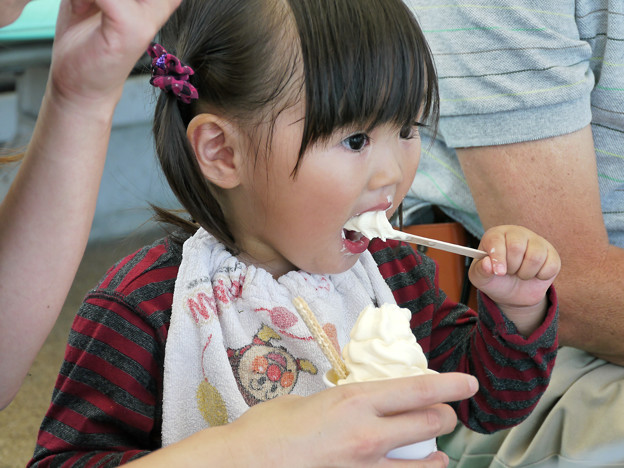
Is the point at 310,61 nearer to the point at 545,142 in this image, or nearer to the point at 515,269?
the point at 515,269

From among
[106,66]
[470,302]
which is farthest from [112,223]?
[106,66]

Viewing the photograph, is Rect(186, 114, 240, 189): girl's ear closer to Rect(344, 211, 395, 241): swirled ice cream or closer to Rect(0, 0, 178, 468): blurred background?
Rect(344, 211, 395, 241): swirled ice cream

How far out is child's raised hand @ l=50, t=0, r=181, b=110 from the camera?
0.75 meters

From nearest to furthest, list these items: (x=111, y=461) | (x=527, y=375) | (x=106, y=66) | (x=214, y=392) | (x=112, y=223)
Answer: (x=106, y=66) → (x=111, y=461) → (x=214, y=392) → (x=527, y=375) → (x=112, y=223)

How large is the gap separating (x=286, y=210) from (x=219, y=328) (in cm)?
21

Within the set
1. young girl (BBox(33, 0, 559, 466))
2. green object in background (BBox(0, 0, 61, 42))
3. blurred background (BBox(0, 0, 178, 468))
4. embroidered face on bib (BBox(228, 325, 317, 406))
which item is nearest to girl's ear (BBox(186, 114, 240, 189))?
young girl (BBox(33, 0, 559, 466))

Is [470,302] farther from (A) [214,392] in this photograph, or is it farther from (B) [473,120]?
(A) [214,392]

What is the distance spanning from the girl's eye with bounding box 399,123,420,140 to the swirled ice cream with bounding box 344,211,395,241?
0.44 ft

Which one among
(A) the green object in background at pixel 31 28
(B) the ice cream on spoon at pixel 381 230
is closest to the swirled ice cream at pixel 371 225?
(B) the ice cream on spoon at pixel 381 230

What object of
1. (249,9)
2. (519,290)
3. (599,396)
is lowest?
(599,396)

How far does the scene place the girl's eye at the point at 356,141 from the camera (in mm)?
1133

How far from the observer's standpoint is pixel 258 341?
1.21 m

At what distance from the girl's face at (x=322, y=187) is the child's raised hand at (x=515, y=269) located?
0.18m

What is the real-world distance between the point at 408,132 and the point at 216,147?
0.31 meters
